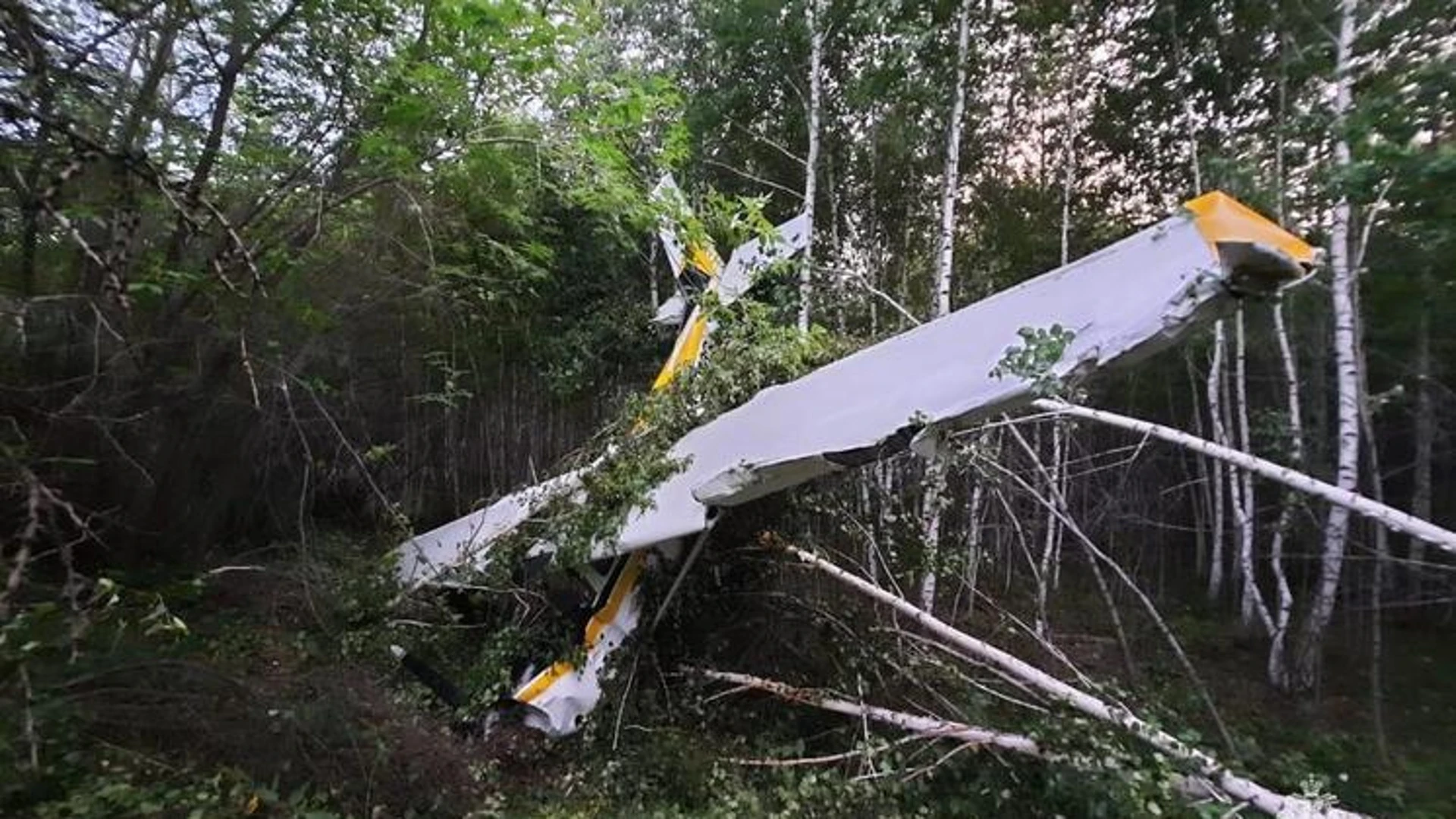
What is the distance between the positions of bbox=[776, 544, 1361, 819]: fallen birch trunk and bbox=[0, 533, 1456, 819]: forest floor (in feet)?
0.51

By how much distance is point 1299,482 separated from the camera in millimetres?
3002

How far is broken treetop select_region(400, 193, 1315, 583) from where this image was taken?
8.92ft

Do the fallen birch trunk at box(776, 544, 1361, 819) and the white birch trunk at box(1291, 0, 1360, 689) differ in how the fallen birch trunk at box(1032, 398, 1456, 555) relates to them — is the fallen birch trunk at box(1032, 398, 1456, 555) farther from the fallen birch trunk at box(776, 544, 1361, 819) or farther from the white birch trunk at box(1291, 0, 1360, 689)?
the white birch trunk at box(1291, 0, 1360, 689)

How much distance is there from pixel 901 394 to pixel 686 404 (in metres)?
2.04

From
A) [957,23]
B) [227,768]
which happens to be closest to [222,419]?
[227,768]

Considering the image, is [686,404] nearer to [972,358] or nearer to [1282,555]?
[972,358]

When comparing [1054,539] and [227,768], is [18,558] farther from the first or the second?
[1054,539]

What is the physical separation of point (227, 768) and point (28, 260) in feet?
10.1

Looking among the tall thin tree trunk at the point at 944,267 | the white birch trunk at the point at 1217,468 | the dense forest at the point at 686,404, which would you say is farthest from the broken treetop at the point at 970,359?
the white birch trunk at the point at 1217,468

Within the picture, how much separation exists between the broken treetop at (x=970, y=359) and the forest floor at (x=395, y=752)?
45.1 inches

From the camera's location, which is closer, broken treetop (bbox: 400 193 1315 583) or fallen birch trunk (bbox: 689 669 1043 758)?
broken treetop (bbox: 400 193 1315 583)

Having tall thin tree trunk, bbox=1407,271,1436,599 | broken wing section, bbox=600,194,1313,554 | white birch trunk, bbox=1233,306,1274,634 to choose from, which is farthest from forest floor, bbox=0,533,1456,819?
tall thin tree trunk, bbox=1407,271,1436,599

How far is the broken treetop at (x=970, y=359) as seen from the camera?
2.72m

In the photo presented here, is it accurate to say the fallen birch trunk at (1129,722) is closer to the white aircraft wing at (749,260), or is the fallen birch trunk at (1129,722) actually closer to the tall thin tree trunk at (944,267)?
the tall thin tree trunk at (944,267)
